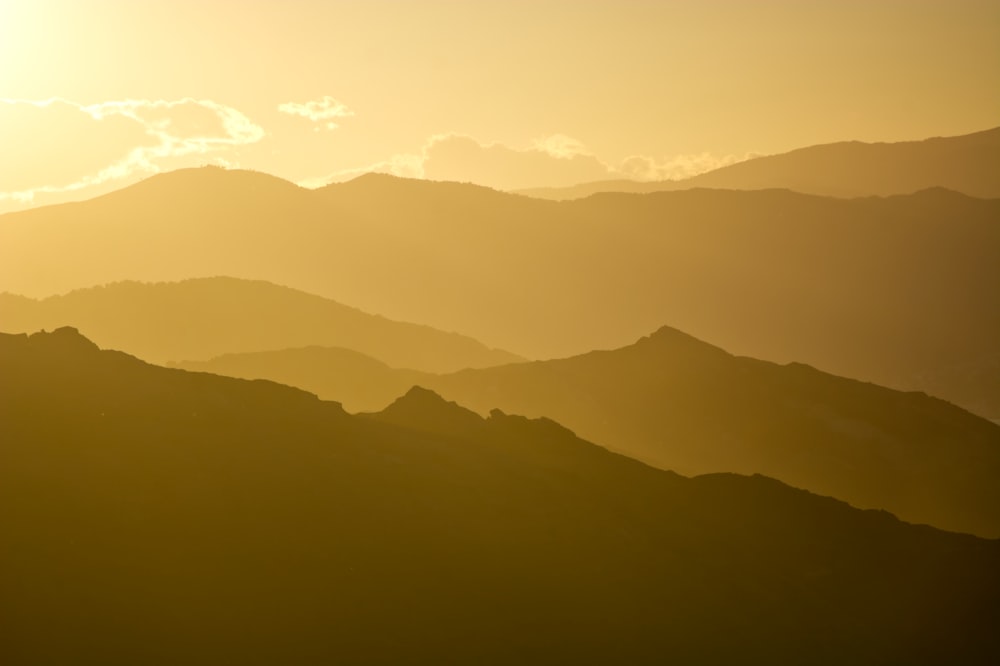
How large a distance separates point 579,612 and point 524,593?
303 cm

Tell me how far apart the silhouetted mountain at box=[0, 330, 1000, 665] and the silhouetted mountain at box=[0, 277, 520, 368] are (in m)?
83.5

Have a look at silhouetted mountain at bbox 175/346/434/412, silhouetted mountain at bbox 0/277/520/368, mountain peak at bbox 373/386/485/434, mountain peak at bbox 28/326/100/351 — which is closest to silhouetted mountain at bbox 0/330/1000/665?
mountain peak at bbox 28/326/100/351

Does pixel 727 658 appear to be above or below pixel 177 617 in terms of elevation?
below

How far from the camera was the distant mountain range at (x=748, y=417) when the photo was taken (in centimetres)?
9538

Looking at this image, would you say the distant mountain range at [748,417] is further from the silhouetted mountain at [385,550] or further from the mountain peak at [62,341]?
the mountain peak at [62,341]

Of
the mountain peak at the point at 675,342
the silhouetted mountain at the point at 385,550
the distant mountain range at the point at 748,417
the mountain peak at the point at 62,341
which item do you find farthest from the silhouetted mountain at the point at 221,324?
the silhouetted mountain at the point at 385,550

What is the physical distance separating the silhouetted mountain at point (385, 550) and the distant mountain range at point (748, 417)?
23.1 m

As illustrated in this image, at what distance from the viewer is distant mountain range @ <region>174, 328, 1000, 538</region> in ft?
313

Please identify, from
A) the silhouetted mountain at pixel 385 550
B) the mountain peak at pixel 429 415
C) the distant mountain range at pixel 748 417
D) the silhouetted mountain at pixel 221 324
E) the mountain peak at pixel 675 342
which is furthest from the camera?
the silhouetted mountain at pixel 221 324

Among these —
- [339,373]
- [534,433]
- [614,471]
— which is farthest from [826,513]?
[339,373]

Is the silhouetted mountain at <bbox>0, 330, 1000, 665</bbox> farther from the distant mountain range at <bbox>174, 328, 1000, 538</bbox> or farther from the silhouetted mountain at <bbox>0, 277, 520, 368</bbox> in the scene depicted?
the silhouetted mountain at <bbox>0, 277, 520, 368</bbox>

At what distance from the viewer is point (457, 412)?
7481 cm

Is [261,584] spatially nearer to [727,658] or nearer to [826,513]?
[727,658]

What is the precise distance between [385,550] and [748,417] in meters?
58.6
